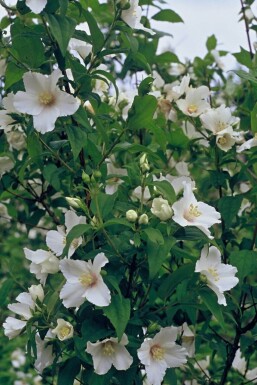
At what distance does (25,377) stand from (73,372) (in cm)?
253

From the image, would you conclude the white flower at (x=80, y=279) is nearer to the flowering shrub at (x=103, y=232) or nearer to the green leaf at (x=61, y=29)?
the flowering shrub at (x=103, y=232)

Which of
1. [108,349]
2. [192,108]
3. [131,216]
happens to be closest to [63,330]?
[108,349]

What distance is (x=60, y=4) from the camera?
5.24 ft

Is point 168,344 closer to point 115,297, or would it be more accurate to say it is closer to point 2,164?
point 115,297

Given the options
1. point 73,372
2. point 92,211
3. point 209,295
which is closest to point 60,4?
point 92,211

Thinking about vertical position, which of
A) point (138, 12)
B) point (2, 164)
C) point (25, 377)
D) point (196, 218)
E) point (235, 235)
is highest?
point (138, 12)

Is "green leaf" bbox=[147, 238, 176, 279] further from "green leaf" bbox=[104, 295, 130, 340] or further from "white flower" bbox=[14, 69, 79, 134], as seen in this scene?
"white flower" bbox=[14, 69, 79, 134]

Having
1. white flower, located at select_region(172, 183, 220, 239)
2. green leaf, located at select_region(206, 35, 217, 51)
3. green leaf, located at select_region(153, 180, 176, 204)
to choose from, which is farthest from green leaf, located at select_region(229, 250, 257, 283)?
green leaf, located at select_region(206, 35, 217, 51)

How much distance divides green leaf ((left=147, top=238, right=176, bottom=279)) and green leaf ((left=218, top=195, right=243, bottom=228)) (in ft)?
1.68

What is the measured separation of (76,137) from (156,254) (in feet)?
1.13

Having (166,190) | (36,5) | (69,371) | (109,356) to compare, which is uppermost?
(36,5)

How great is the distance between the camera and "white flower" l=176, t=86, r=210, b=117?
7.04ft

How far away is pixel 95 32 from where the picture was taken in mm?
1703

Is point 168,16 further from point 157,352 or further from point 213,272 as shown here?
point 157,352
